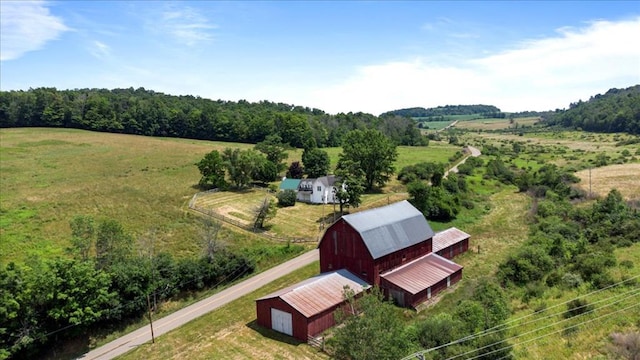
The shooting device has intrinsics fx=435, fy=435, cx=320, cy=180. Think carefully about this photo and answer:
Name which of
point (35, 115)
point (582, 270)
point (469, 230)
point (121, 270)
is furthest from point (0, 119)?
point (582, 270)

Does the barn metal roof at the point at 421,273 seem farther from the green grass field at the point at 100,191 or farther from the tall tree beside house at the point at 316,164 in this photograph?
the tall tree beside house at the point at 316,164

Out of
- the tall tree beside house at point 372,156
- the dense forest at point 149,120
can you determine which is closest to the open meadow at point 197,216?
the tall tree beside house at point 372,156

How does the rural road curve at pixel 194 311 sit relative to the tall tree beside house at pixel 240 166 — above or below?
below

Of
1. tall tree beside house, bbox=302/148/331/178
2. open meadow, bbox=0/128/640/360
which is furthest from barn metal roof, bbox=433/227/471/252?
tall tree beside house, bbox=302/148/331/178

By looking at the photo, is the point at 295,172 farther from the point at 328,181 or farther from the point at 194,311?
the point at 194,311

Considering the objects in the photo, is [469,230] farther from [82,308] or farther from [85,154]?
[85,154]

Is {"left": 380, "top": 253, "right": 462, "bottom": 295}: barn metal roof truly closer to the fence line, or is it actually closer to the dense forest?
the fence line
